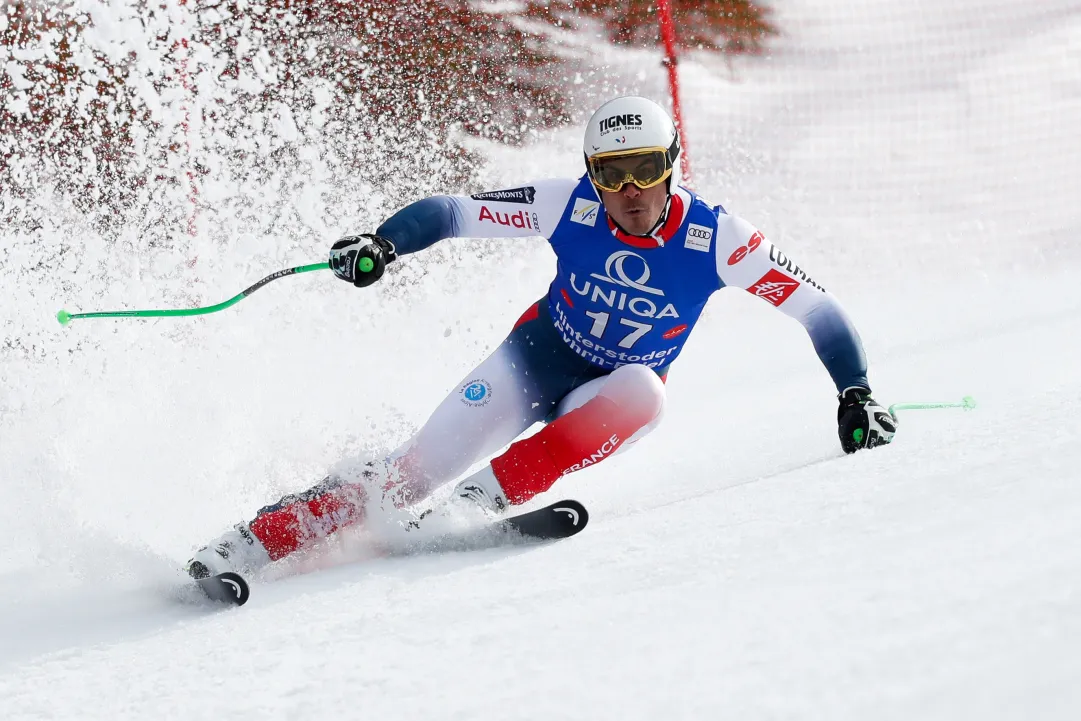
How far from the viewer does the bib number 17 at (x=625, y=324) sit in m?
2.82

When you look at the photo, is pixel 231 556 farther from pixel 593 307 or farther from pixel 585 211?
pixel 585 211

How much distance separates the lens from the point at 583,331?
114 inches

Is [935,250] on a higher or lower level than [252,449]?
higher

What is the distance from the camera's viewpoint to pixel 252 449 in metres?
3.42

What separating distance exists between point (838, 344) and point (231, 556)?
5.44 ft

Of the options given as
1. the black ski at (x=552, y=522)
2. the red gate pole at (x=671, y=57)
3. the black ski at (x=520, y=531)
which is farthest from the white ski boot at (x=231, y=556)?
the red gate pole at (x=671, y=57)

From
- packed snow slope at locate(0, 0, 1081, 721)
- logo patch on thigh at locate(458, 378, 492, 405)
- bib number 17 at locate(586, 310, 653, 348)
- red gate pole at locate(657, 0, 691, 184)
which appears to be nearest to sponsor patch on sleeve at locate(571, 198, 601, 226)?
bib number 17 at locate(586, 310, 653, 348)

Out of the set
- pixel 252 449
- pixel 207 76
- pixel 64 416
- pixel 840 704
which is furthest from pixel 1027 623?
pixel 207 76

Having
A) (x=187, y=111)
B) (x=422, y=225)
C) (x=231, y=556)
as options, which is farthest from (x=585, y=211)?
(x=187, y=111)

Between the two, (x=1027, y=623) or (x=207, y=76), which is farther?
(x=207, y=76)

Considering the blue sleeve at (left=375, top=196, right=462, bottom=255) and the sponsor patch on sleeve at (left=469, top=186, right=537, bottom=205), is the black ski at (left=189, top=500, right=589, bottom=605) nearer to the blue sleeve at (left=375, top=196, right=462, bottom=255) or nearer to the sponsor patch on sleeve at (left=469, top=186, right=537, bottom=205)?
the blue sleeve at (left=375, top=196, right=462, bottom=255)

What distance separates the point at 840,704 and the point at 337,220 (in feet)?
15.4

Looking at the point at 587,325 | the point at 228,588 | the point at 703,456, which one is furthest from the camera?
the point at 703,456

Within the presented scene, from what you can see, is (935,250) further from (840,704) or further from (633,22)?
(840,704)
